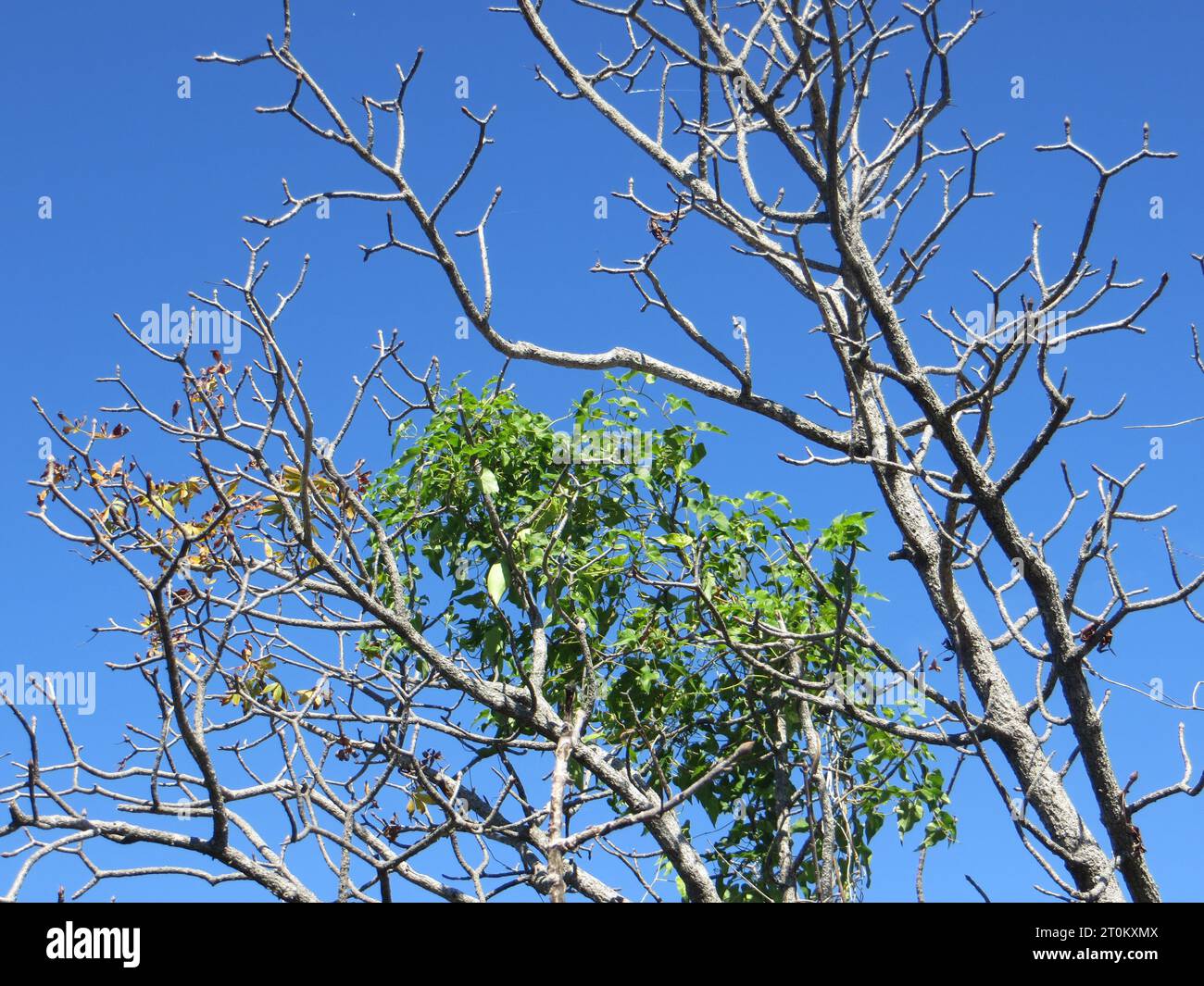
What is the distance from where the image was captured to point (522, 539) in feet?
17.9

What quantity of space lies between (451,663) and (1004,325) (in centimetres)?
260

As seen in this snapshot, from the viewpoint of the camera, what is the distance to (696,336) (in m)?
4.91

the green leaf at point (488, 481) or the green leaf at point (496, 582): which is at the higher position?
the green leaf at point (488, 481)

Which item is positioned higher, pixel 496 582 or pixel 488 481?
pixel 488 481

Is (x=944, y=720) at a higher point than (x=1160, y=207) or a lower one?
lower

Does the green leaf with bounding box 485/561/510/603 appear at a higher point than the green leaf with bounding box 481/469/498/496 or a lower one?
lower

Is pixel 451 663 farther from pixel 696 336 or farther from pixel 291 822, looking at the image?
pixel 696 336
